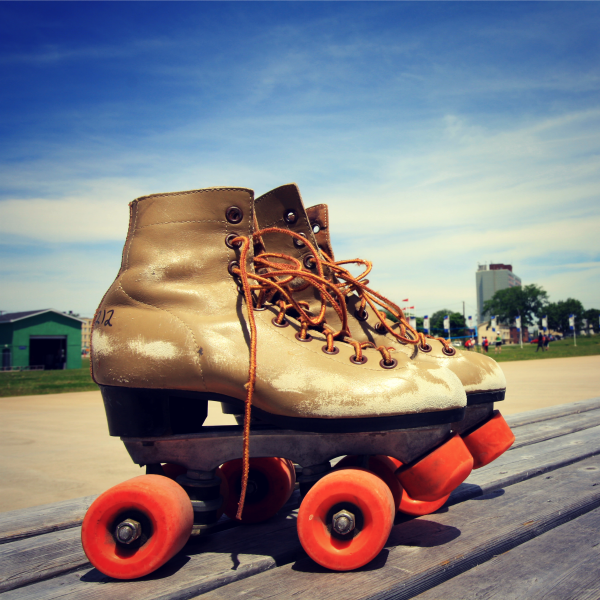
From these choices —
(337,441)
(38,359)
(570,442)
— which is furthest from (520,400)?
(38,359)

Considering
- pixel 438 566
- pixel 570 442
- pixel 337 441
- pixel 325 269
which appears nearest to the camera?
pixel 438 566

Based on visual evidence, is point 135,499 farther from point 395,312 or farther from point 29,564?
point 395,312

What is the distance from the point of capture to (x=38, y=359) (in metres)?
37.3

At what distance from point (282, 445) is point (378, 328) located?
782 mm

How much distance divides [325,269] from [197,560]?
0.96 m

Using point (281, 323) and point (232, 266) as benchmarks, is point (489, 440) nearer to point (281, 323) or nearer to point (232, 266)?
point (281, 323)

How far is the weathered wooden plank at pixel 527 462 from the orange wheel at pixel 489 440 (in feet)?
0.42

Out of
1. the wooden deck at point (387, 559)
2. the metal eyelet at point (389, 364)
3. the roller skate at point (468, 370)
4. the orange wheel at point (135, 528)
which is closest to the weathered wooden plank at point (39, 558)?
the wooden deck at point (387, 559)

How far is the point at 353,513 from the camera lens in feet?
3.83

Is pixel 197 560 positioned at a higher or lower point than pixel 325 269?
lower

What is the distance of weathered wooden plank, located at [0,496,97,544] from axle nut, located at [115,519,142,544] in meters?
0.39

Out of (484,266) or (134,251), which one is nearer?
Answer: (134,251)

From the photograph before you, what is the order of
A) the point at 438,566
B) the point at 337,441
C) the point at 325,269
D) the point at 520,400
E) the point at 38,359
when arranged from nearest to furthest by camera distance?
the point at 438,566
the point at 337,441
the point at 325,269
the point at 520,400
the point at 38,359

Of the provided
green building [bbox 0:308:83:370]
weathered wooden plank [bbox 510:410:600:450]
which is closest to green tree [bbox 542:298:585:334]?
green building [bbox 0:308:83:370]
